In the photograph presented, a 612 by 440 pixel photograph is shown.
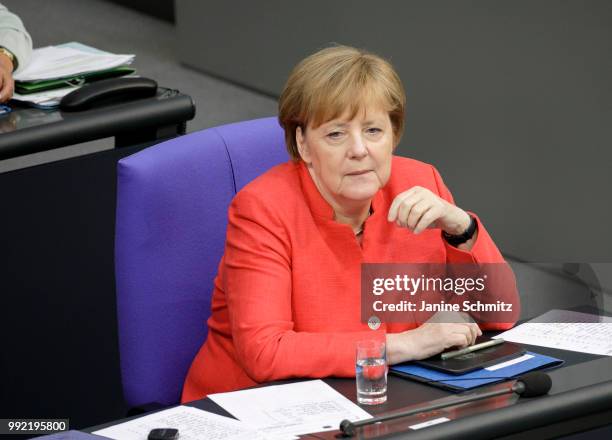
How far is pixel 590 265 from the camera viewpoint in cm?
394

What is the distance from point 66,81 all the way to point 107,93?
0.15m

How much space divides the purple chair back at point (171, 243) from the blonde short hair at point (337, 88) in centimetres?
22

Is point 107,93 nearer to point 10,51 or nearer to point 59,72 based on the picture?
point 59,72

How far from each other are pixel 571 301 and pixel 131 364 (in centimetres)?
93

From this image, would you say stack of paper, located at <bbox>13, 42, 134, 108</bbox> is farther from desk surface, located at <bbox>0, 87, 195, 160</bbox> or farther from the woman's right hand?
the woman's right hand

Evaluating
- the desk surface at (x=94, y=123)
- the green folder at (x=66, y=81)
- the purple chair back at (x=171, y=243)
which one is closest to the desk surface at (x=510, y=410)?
the purple chair back at (x=171, y=243)

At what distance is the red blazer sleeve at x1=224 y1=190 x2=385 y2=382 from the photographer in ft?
6.43

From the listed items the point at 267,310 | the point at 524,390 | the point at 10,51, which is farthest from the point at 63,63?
the point at 524,390

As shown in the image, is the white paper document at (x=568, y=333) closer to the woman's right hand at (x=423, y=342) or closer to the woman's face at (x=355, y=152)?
the woman's right hand at (x=423, y=342)

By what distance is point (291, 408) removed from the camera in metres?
1.82

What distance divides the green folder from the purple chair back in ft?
2.94

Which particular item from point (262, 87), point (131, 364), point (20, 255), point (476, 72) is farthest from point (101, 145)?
point (131, 364)

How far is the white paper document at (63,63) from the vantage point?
10.3ft

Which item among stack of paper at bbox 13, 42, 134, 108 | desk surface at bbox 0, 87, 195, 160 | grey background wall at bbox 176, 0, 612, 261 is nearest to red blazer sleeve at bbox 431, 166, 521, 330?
desk surface at bbox 0, 87, 195, 160
